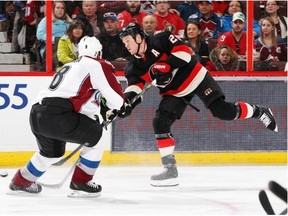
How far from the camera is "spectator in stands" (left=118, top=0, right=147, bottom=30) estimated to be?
648 centimetres

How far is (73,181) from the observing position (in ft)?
14.9

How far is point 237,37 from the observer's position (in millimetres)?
6566

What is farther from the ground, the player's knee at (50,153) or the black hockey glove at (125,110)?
the black hockey glove at (125,110)

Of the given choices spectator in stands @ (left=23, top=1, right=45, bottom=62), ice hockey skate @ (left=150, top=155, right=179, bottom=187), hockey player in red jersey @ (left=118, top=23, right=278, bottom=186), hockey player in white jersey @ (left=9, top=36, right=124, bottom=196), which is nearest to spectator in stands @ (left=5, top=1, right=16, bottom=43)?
spectator in stands @ (left=23, top=1, right=45, bottom=62)

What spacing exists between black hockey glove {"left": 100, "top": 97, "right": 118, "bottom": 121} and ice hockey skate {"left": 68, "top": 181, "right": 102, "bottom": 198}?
0.40m

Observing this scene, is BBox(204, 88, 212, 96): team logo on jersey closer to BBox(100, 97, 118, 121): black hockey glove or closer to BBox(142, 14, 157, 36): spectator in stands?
BBox(100, 97, 118, 121): black hockey glove

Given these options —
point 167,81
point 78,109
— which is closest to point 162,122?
point 167,81

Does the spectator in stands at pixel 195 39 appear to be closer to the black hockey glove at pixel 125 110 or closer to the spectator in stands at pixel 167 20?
the spectator in stands at pixel 167 20

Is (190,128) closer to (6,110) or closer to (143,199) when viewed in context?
(6,110)

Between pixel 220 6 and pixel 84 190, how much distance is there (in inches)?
111

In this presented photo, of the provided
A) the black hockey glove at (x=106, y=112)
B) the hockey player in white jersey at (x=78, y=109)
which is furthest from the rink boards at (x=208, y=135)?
the hockey player in white jersey at (x=78, y=109)

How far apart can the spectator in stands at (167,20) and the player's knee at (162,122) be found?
4.96 feet

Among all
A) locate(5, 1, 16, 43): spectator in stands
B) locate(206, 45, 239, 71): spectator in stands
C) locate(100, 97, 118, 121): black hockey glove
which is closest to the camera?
locate(100, 97, 118, 121): black hockey glove

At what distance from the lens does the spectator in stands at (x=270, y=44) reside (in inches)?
260
